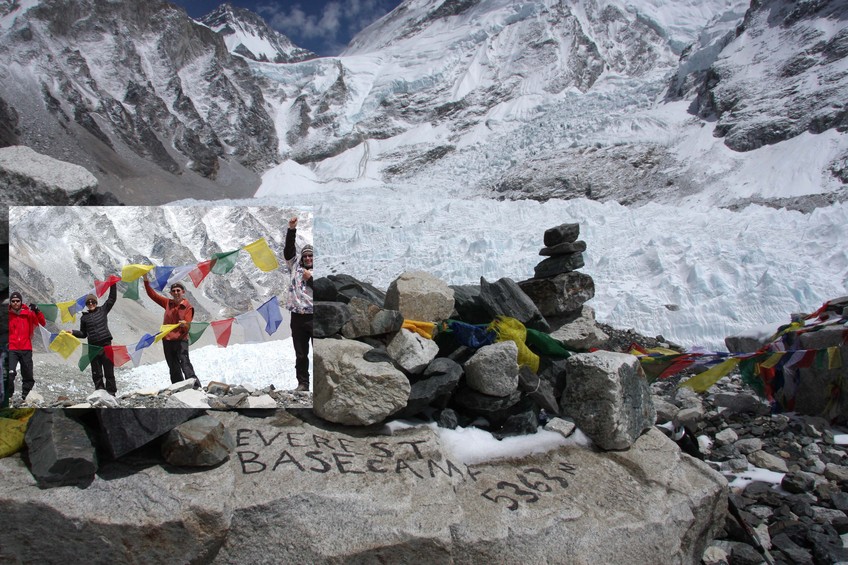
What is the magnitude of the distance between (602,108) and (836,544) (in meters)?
32.9

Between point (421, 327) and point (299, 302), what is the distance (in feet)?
3.57

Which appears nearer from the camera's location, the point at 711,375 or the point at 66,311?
the point at 66,311

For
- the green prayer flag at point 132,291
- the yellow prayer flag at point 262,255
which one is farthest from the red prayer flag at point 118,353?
the yellow prayer flag at point 262,255

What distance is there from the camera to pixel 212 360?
3.29m

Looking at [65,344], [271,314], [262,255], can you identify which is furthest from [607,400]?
[65,344]

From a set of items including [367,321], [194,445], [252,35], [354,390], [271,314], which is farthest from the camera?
[252,35]

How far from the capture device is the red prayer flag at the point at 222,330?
10.8 feet

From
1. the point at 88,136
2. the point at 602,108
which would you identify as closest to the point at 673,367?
the point at 602,108

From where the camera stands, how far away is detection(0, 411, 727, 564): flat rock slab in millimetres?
2717

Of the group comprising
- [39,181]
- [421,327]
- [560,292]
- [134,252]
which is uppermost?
[39,181]

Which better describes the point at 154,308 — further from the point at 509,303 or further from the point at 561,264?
the point at 561,264

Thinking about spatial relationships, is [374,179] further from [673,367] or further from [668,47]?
[673,367]

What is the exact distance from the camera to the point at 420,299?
14.5 ft

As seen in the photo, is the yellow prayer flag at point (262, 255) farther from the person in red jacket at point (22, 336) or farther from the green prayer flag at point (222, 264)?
the person in red jacket at point (22, 336)
